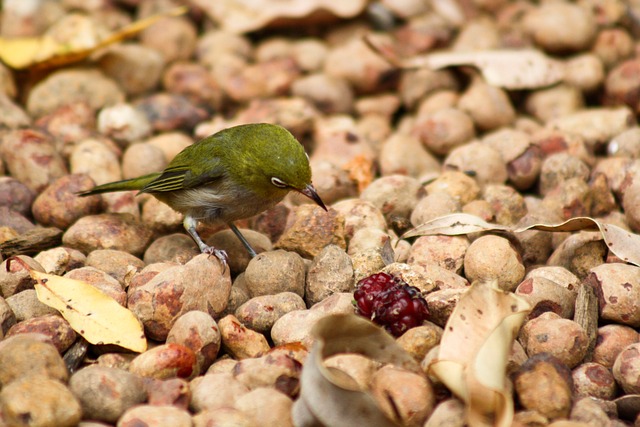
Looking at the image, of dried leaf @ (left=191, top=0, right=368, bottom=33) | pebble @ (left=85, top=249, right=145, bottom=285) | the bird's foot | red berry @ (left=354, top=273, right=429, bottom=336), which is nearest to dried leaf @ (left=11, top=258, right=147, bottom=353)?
pebble @ (left=85, top=249, right=145, bottom=285)

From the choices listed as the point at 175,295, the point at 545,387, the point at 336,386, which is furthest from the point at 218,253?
the point at 545,387

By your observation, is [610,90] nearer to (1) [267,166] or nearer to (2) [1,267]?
(1) [267,166]

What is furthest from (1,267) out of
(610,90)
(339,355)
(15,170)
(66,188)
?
(610,90)

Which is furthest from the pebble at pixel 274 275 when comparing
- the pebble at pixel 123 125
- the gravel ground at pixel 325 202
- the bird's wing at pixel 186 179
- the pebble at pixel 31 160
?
the pebble at pixel 123 125

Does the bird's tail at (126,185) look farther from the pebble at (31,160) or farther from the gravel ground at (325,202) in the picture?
the pebble at (31,160)

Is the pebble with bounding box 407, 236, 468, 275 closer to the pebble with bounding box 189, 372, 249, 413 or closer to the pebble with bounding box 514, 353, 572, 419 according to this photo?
the pebble with bounding box 514, 353, 572, 419

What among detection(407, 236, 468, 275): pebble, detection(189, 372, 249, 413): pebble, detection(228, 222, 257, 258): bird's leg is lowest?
detection(228, 222, 257, 258): bird's leg
